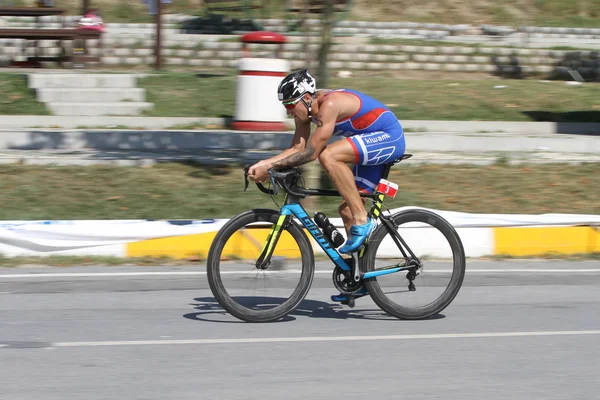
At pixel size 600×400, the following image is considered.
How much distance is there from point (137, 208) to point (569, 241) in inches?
181

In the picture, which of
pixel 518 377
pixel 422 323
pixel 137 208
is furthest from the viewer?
pixel 137 208

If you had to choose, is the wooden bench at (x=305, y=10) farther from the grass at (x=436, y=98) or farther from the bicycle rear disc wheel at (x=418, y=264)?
the bicycle rear disc wheel at (x=418, y=264)

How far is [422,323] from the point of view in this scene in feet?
20.4

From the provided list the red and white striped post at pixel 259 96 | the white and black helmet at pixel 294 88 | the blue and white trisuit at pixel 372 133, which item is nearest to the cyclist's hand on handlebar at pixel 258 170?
the white and black helmet at pixel 294 88

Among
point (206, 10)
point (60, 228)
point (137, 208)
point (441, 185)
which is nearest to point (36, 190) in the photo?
point (137, 208)

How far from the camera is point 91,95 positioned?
1598cm

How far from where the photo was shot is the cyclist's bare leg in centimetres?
593

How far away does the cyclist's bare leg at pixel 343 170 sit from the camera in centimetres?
593

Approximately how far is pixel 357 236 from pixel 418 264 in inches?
21.8

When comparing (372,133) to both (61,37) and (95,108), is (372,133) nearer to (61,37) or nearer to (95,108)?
(95,108)

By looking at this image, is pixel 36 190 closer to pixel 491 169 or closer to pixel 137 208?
pixel 137 208

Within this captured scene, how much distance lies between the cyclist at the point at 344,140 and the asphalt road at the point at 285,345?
888mm

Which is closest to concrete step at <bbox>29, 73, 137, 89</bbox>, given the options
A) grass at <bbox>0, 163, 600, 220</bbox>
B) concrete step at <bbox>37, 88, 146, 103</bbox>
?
concrete step at <bbox>37, 88, 146, 103</bbox>

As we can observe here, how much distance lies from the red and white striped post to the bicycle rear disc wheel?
8621mm
